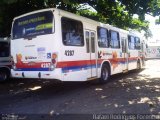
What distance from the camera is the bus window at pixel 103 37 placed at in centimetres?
1265

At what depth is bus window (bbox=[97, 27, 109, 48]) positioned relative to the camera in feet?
41.5

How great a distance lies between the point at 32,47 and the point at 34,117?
3.72 meters

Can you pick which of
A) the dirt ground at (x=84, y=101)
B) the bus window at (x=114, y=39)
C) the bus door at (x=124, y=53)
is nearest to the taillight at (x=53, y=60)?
the dirt ground at (x=84, y=101)

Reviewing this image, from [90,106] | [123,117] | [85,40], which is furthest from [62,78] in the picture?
[123,117]

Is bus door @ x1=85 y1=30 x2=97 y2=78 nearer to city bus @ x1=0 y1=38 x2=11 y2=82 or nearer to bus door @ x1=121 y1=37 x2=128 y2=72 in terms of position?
bus door @ x1=121 y1=37 x2=128 y2=72

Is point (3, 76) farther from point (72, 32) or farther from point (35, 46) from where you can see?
point (72, 32)

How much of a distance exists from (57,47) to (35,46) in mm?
1160

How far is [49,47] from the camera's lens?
9.54 meters

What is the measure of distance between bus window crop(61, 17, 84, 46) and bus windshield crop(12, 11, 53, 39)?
22.3 inches

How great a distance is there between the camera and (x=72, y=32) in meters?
10.3

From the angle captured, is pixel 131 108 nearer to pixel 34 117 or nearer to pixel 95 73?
pixel 34 117

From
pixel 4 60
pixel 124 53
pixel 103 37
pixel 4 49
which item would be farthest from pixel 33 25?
pixel 124 53

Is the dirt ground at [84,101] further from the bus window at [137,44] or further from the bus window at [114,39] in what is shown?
the bus window at [137,44]

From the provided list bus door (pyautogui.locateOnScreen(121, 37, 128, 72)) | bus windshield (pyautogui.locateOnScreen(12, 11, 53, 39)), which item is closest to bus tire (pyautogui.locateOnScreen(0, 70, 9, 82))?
bus windshield (pyautogui.locateOnScreen(12, 11, 53, 39))
